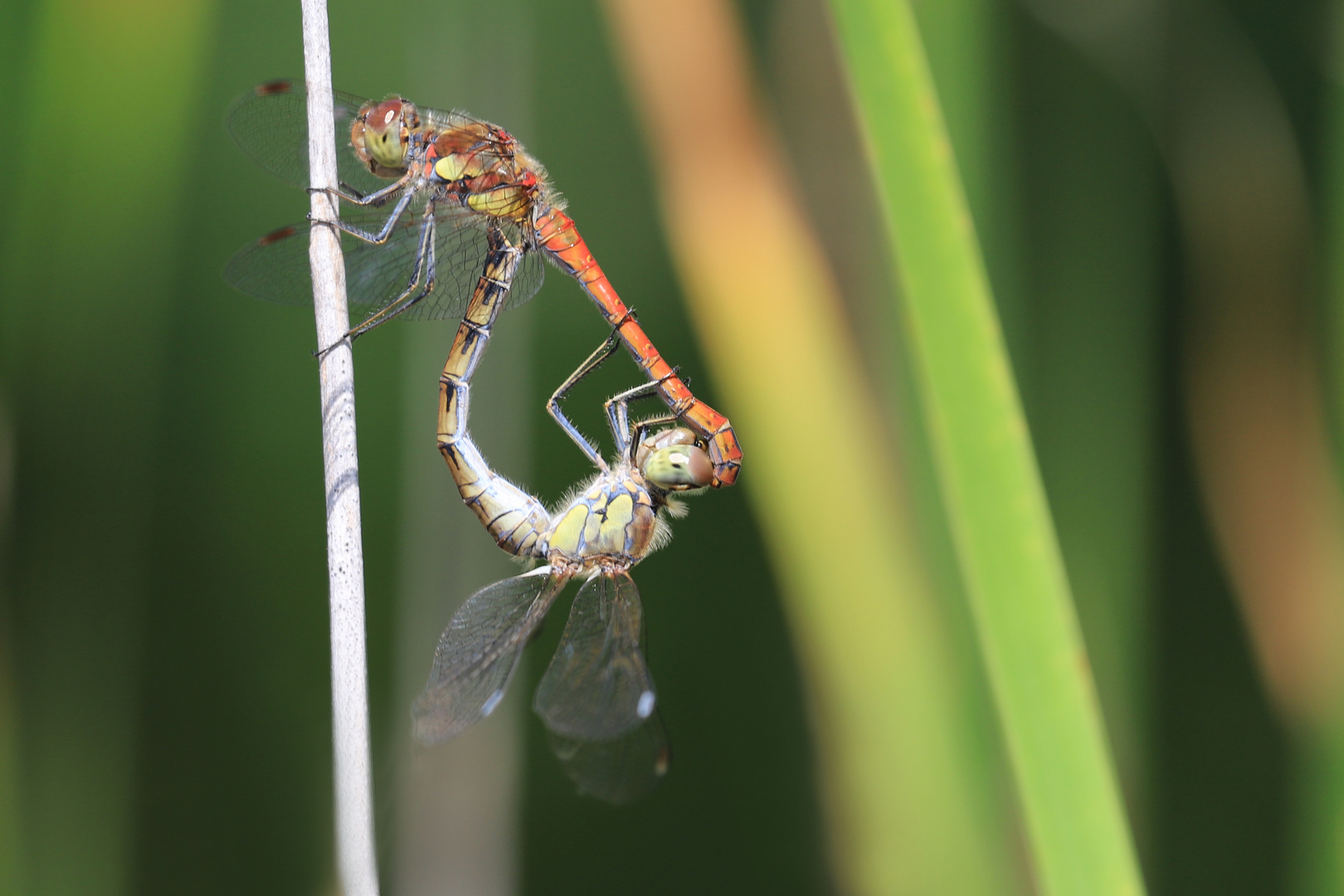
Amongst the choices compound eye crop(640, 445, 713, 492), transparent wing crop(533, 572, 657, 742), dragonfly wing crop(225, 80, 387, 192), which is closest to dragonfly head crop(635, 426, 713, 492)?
compound eye crop(640, 445, 713, 492)

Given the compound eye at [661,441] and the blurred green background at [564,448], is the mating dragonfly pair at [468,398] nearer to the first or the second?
the compound eye at [661,441]

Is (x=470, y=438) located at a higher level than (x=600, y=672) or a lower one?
higher

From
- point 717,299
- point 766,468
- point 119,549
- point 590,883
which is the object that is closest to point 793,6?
point 717,299

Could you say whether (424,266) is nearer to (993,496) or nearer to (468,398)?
(468,398)

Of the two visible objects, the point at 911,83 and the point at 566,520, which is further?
the point at 566,520

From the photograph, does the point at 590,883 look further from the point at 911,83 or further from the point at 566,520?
the point at 911,83

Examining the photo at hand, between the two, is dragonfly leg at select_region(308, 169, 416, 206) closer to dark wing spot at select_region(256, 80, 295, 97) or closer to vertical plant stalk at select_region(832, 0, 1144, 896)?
dark wing spot at select_region(256, 80, 295, 97)

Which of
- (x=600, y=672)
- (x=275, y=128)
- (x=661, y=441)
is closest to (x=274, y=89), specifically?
(x=275, y=128)

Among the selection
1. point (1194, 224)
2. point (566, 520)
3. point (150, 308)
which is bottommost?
point (566, 520)
